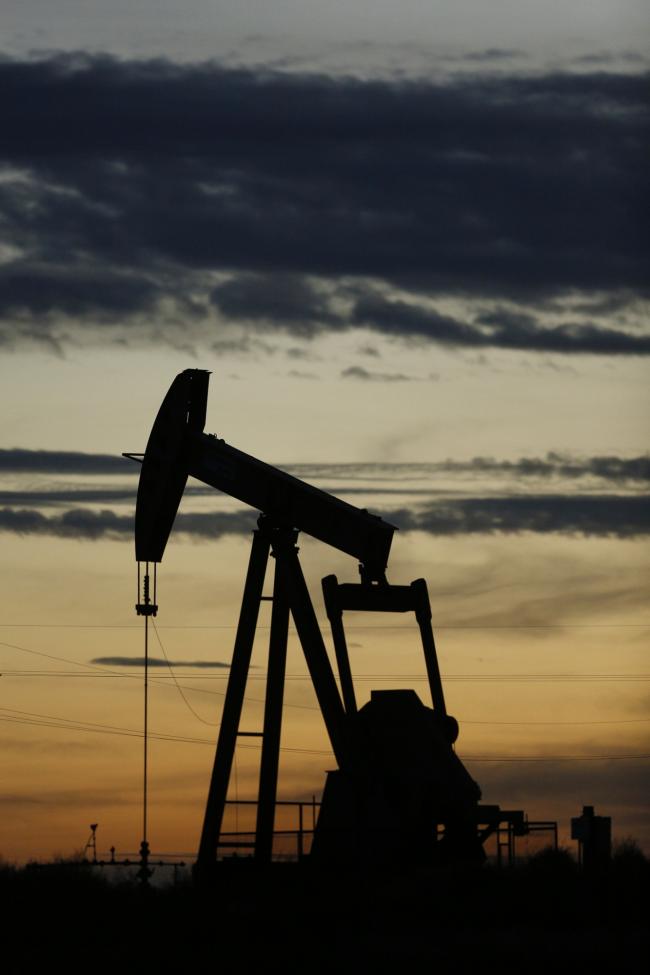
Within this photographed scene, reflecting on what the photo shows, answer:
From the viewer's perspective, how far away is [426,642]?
2544 cm

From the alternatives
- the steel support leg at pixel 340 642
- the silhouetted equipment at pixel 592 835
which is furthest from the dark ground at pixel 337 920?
the steel support leg at pixel 340 642

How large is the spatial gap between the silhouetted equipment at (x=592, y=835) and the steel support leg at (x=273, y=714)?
4474 millimetres

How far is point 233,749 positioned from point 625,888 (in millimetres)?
6289

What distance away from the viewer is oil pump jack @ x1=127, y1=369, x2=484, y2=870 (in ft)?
78.5

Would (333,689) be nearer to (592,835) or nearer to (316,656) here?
(316,656)

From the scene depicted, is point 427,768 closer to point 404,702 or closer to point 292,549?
point 404,702

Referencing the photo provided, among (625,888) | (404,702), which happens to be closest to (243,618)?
(404,702)

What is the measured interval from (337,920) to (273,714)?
177 inches

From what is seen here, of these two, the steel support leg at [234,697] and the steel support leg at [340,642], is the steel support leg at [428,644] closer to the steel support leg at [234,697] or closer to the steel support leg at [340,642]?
the steel support leg at [340,642]

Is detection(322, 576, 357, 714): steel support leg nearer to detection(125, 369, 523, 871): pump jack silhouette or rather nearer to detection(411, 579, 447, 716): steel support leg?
detection(125, 369, 523, 871): pump jack silhouette

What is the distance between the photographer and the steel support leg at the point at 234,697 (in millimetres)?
26266

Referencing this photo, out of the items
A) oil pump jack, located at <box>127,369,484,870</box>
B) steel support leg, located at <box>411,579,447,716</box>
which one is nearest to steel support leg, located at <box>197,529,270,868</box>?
oil pump jack, located at <box>127,369,484,870</box>

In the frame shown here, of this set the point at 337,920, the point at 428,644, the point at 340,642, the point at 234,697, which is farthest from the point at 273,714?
the point at 337,920

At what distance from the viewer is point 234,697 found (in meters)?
26.3
